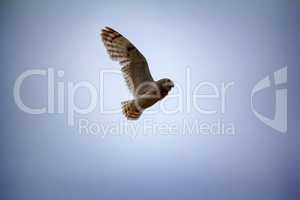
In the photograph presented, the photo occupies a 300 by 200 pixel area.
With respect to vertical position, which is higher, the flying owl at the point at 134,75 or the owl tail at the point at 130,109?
the flying owl at the point at 134,75

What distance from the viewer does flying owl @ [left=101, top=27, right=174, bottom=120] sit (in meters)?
2.10

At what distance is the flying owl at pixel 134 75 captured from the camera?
2102 millimetres

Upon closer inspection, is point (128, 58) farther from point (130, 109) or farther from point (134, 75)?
point (130, 109)

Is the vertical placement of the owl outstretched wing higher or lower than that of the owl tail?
higher

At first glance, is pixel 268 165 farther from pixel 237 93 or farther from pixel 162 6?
pixel 162 6

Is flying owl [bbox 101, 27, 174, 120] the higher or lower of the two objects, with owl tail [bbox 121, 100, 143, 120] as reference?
higher

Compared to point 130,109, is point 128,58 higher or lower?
higher

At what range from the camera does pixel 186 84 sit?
6.97 feet

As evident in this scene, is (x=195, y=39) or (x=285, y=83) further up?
(x=195, y=39)

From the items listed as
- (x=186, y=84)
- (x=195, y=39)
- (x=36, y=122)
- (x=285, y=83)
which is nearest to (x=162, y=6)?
(x=195, y=39)

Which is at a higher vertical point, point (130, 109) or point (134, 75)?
point (134, 75)

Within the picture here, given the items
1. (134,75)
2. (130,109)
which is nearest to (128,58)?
(134,75)

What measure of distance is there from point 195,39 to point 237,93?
0.38 m

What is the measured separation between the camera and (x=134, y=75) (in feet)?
6.92
